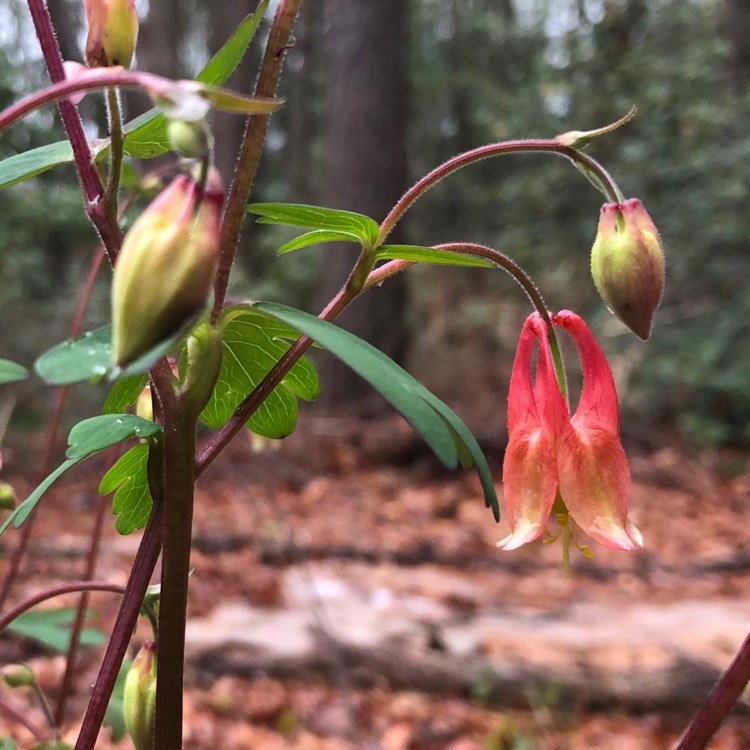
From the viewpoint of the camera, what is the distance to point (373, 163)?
179 inches

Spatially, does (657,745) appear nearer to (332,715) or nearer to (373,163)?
(332,715)

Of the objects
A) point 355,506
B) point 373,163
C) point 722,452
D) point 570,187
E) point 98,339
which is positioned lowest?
point 722,452

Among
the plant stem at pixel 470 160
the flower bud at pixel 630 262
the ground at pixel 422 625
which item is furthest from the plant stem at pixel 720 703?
the ground at pixel 422 625

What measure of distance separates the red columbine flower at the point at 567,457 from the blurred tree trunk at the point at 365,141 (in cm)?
372

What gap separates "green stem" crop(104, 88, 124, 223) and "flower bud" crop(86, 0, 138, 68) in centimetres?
7

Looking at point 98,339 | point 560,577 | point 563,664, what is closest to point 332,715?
point 563,664

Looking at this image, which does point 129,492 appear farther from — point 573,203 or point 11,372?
point 573,203

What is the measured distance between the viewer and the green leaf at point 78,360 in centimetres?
44

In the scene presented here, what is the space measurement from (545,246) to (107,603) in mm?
3815

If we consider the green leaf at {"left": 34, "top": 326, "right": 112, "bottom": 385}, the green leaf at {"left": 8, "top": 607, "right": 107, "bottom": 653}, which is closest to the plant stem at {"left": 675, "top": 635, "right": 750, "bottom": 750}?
the green leaf at {"left": 34, "top": 326, "right": 112, "bottom": 385}

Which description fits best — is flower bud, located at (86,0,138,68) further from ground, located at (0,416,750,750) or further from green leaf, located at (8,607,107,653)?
ground, located at (0,416,750,750)

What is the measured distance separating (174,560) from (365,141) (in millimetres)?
4334

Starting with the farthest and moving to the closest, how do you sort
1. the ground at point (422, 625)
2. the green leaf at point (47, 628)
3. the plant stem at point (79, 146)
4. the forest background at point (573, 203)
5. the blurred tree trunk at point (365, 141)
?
the blurred tree trunk at point (365, 141)
the forest background at point (573, 203)
the ground at point (422, 625)
the green leaf at point (47, 628)
the plant stem at point (79, 146)

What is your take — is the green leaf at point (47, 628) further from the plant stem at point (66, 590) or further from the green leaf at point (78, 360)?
the green leaf at point (78, 360)
